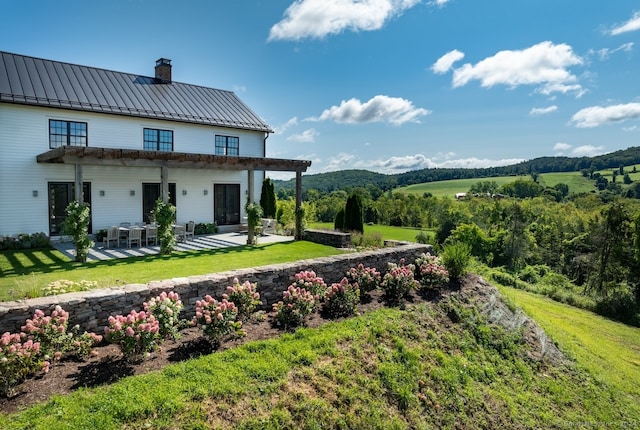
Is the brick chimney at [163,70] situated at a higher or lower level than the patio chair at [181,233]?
higher

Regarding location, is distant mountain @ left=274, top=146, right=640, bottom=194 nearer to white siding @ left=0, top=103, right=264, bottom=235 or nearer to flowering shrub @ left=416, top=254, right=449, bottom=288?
white siding @ left=0, top=103, right=264, bottom=235

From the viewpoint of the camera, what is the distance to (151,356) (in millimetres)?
4754

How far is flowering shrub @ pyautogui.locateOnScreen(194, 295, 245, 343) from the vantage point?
5082 mm

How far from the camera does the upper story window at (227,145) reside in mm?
18016

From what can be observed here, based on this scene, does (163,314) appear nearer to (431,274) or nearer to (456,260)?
(431,274)

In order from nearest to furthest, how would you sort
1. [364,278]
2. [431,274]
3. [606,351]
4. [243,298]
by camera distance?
[243,298] → [364,278] → [431,274] → [606,351]

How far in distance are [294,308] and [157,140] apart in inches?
521

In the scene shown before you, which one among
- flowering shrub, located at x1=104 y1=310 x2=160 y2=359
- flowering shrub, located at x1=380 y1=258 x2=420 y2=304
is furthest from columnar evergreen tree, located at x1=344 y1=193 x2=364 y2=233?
flowering shrub, located at x1=104 y1=310 x2=160 y2=359

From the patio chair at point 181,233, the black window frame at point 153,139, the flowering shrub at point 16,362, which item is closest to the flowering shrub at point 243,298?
the flowering shrub at point 16,362

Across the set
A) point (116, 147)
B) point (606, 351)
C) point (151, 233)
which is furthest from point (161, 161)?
point (606, 351)

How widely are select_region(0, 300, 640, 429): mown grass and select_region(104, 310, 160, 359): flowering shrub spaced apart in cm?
45

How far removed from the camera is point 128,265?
995cm

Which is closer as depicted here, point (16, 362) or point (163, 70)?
point (16, 362)

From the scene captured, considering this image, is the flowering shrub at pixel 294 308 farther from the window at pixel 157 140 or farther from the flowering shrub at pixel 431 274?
the window at pixel 157 140
